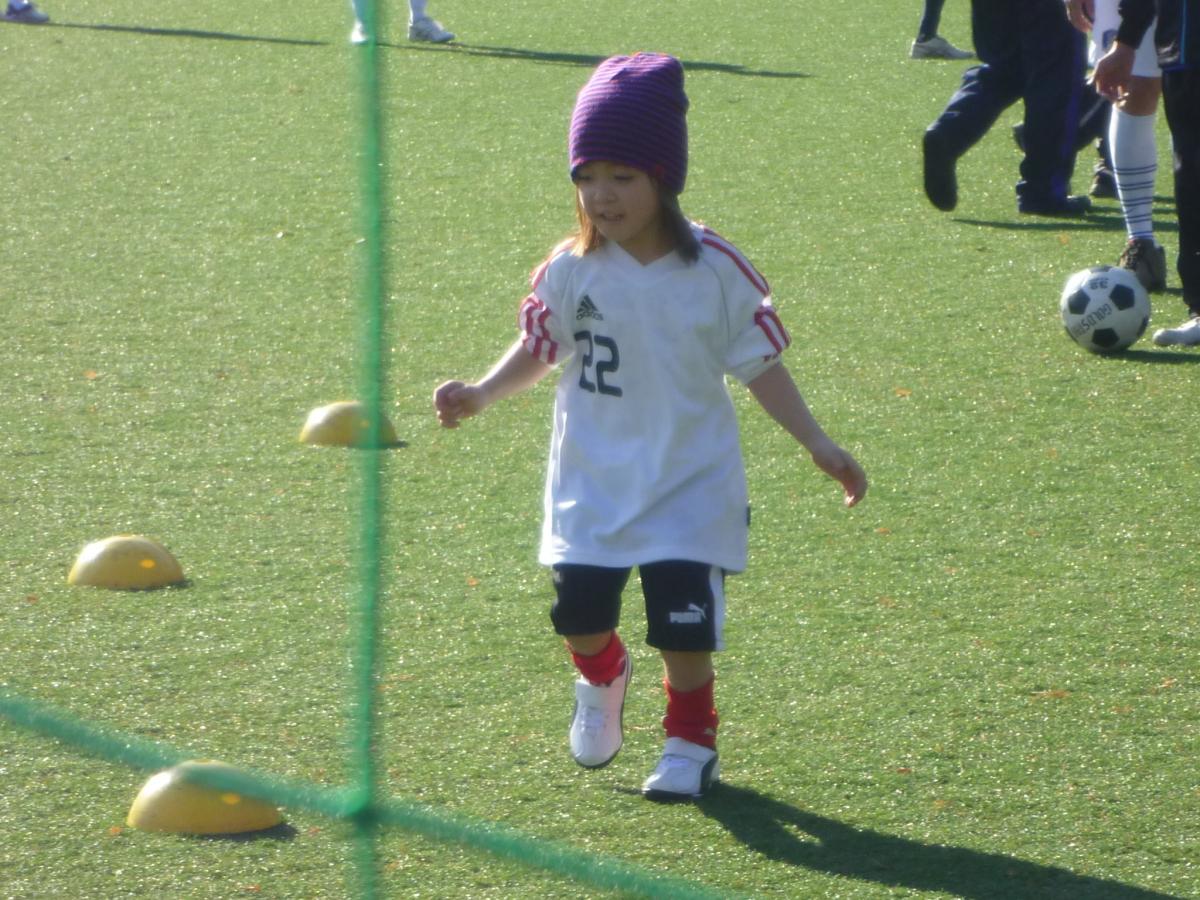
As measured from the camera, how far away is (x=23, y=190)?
303 inches

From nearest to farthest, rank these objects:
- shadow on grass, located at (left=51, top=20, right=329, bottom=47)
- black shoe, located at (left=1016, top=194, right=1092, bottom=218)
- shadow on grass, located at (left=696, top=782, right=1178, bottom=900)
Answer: shadow on grass, located at (left=696, top=782, right=1178, bottom=900) → black shoe, located at (left=1016, top=194, right=1092, bottom=218) → shadow on grass, located at (left=51, top=20, right=329, bottom=47)

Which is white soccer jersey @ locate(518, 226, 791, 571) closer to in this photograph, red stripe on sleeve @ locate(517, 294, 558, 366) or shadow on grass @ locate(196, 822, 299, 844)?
red stripe on sleeve @ locate(517, 294, 558, 366)

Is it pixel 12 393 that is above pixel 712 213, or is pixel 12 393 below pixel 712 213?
below

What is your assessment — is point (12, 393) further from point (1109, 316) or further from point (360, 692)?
point (1109, 316)

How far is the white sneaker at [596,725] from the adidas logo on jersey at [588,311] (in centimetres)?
60

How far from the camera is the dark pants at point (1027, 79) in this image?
699 centimetres

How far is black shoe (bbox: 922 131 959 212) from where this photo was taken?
696 centimetres

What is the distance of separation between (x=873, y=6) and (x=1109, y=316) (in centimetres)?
863

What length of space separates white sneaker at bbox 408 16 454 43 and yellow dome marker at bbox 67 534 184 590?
8.14m

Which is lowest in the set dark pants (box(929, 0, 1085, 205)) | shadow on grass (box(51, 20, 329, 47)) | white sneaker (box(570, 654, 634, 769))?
white sneaker (box(570, 654, 634, 769))

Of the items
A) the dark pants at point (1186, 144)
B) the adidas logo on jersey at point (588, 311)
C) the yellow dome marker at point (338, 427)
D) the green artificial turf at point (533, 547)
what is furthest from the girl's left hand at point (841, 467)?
the dark pants at point (1186, 144)

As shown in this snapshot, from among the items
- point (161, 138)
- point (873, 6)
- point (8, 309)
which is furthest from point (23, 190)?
point (873, 6)

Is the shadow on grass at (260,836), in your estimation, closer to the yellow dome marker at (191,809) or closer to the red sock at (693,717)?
the yellow dome marker at (191,809)

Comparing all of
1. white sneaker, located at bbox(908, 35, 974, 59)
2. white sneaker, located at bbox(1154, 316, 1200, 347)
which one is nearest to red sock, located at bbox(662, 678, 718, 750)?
white sneaker, located at bbox(1154, 316, 1200, 347)
